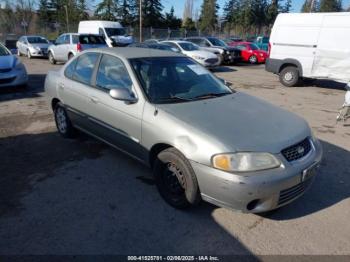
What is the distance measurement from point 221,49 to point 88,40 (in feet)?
25.2

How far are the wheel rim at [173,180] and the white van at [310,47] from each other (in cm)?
945

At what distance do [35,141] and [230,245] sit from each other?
4002 mm

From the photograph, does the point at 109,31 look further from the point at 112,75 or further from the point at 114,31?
the point at 112,75

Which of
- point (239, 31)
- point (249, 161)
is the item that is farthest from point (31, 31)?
point (249, 161)

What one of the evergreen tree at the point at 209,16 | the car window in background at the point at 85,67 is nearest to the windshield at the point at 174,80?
the car window in background at the point at 85,67

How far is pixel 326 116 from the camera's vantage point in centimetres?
776

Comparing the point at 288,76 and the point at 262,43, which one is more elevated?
the point at 262,43

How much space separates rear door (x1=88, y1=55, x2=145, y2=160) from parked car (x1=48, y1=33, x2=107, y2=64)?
12.3m

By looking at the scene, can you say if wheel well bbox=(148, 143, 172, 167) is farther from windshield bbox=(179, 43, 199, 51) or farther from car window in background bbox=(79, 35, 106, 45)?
car window in background bbox=(79, 35, 106, 45)

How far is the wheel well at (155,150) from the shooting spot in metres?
3.51

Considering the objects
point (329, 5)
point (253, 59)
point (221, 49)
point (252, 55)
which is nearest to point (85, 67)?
point (221, 49)

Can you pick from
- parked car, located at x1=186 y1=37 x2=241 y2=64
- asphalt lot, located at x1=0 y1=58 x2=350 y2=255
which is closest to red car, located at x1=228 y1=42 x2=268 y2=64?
parked car, located at x1=186 y1=37 x2=241 y2=64

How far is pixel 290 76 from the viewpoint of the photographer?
12062mm

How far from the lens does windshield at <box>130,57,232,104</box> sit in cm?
382
